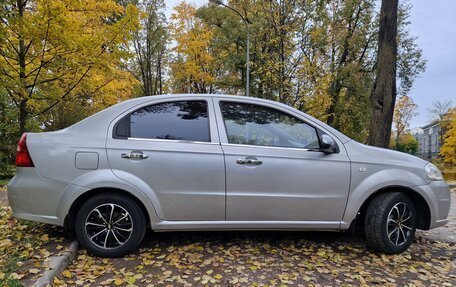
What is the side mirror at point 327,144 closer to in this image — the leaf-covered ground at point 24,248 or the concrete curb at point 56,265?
the concrete curb at point 56,265

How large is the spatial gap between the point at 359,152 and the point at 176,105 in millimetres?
2128

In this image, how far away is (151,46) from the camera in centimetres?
2708

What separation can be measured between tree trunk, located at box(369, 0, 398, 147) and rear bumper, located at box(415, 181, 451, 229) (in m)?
3.06

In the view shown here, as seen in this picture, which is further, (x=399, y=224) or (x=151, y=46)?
(x=151, y=46)

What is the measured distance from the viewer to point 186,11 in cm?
2441

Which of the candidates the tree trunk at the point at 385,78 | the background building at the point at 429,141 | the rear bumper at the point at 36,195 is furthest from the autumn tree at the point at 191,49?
the background building at the point at 429,141

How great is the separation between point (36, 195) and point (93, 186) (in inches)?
23.6

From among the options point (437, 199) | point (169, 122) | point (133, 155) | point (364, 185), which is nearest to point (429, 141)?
point (437, 199)

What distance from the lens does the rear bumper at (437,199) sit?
3639 millimetres

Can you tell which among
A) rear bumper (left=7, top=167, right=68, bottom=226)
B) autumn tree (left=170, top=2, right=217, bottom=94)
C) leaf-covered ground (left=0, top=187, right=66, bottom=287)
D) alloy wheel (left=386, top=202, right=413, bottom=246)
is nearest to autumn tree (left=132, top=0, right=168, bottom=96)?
autumn tree (left=170, top=2, right=217, bottom=94)

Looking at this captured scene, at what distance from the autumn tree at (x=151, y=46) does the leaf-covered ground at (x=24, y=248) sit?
23.0 m

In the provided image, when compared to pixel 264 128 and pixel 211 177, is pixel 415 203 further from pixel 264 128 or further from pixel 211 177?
pixel 211 177

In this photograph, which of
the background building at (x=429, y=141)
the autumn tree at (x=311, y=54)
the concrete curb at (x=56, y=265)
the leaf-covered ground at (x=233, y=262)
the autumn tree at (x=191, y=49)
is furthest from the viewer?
the background building at (x=429, y=141)

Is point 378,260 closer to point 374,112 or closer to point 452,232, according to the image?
point 452,232
